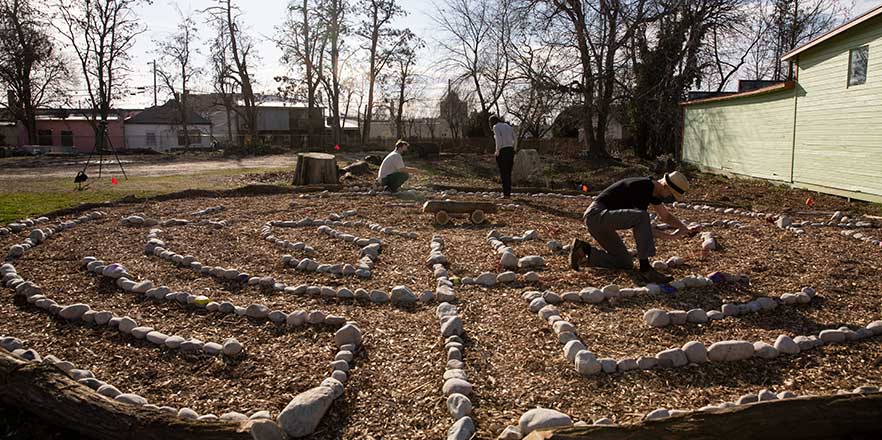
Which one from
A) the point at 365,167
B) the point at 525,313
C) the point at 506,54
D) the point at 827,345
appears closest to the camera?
the point at 827,345

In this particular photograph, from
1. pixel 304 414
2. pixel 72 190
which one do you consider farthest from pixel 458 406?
pixel 72 190

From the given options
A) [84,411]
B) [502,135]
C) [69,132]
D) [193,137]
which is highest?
[69,132]

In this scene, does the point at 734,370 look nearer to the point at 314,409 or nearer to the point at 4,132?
the point at 314,409

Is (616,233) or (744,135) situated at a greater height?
(744,135)

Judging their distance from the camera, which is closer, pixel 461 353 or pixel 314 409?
pixel 314 409

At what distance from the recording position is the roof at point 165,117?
58312 mm

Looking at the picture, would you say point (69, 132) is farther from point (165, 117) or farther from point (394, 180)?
point (394, 180)

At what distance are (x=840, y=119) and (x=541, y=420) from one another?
13644 millimetres

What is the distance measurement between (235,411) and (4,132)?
60.0 metres

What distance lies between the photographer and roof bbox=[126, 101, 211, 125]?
58.3 meters

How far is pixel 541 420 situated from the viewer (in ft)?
9.95

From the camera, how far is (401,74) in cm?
4081

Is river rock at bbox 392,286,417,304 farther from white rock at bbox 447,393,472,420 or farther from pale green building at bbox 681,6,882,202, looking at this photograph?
pale green building at bbox 681,6,882,202

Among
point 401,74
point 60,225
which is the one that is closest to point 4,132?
point 401,74
